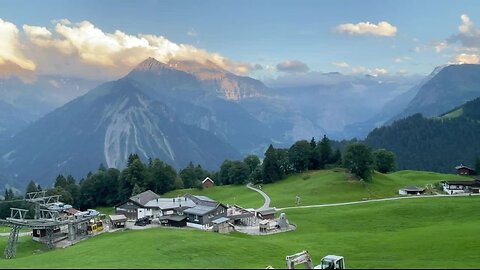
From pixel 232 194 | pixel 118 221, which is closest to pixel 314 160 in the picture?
pixel 232 194

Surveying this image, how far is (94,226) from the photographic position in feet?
310

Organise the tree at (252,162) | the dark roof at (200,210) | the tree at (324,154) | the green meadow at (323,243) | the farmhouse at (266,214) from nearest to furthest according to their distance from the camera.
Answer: the green meadow at (323,243) → the dark roof at (200,210) → the farmhouse at (266,214) → the tree at (324,154) → the tree at (252,162)

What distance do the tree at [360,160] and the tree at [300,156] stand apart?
22405 millimetres

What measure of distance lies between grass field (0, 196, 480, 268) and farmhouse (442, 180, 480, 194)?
23995 mm

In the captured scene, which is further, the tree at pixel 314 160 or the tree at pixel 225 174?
the tree at pixel 225 174

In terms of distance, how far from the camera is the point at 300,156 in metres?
163

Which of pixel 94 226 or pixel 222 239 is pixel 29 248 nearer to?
pixel 94 226

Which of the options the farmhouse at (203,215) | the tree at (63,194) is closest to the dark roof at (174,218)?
the farmhouse at (203,215)

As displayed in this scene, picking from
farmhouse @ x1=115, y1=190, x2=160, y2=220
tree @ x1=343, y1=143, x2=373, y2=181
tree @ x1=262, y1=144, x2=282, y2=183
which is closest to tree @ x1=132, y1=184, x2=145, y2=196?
farmhouse @ x1=115, y1=190, x2=160, y2=220

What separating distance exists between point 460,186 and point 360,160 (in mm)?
27288

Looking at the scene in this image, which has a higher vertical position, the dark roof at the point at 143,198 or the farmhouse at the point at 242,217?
the dark roof at the point at 143,198

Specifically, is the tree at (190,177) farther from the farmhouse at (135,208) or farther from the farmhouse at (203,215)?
the farmhouse at (203,215)

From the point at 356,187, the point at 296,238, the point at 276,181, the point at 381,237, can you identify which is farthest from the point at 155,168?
the point at 381,237

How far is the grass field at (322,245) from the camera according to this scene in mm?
54562
